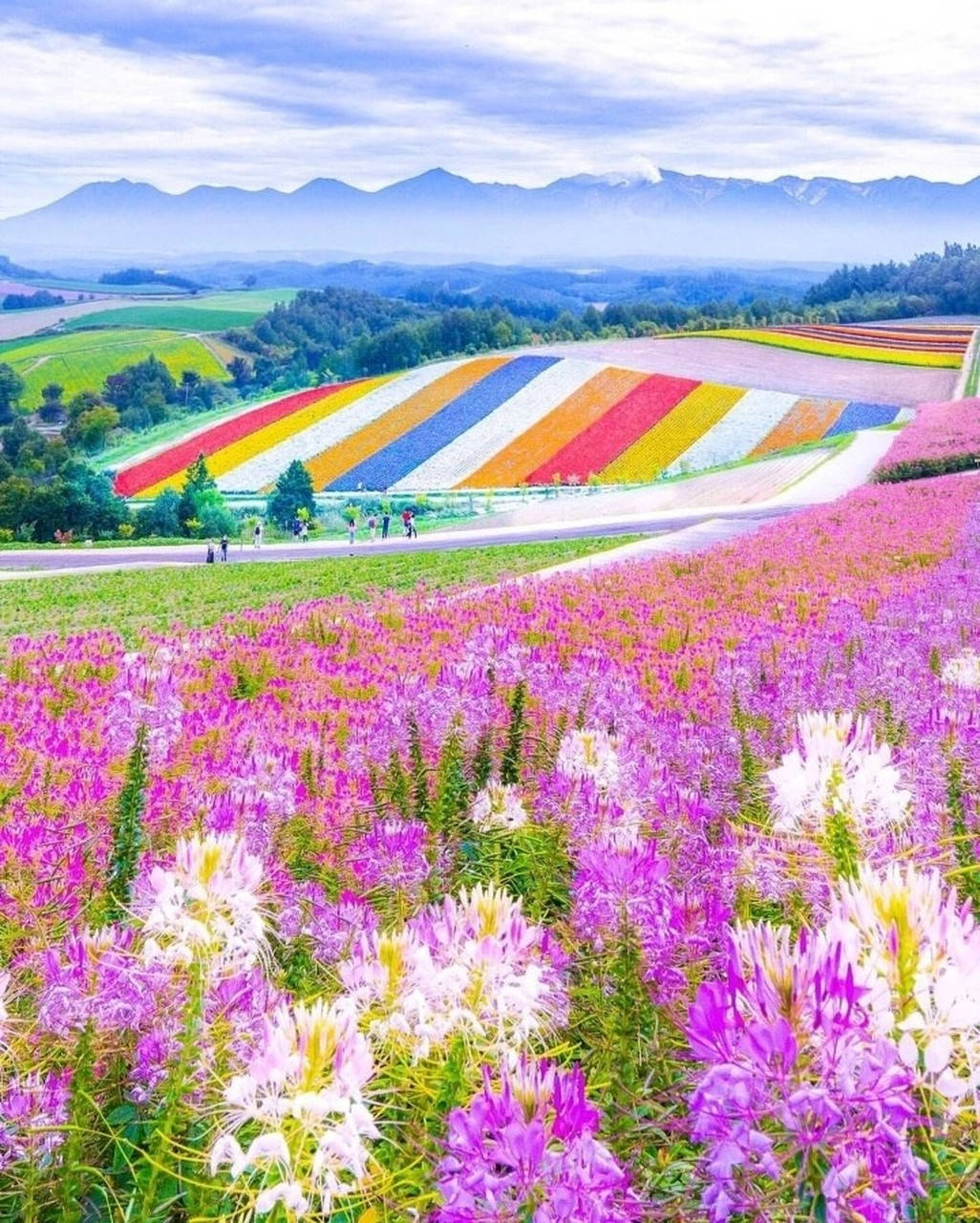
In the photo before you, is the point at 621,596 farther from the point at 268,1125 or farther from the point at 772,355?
the point at 772,355

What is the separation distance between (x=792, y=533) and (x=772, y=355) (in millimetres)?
81106

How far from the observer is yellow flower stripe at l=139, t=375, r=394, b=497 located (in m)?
77.6

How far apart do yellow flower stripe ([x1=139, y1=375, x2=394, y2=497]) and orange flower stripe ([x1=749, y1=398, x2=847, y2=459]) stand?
32506mm

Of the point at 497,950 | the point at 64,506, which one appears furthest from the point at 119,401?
the point at 497,950

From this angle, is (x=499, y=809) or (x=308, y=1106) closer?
(x=308, y=1106)

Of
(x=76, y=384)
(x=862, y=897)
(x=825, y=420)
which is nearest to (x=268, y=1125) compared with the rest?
(x=862, y=897)

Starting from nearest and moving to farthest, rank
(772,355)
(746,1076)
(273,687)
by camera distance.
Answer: (746,1076)
(273,687)
(772,355)

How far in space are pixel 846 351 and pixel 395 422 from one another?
38456mm

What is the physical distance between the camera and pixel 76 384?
139625 mm

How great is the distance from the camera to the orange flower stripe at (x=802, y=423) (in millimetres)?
73188

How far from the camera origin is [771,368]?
92.4 meters

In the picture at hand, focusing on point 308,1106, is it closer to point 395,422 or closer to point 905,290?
point 395,422

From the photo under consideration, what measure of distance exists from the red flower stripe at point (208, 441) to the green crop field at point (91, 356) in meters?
47.1

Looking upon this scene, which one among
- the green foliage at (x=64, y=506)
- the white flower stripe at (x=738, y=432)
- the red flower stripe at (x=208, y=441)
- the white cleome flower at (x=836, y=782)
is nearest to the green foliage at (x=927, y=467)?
the white flower stripe at (x=738, y=432)
